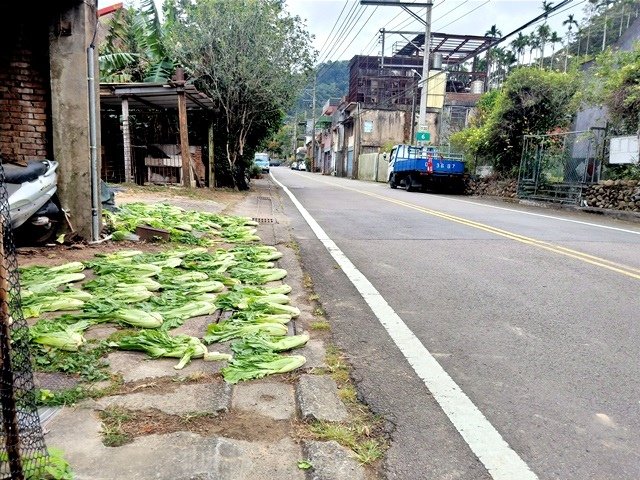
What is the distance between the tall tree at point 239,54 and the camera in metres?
17.5

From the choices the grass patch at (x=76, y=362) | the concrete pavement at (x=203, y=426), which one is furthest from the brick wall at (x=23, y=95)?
the concrete pavement at (x=203, y=426)

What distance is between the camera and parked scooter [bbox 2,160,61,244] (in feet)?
19.4

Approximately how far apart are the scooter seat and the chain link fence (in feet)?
12.8

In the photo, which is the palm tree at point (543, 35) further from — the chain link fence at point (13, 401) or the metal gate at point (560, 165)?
the chain link fence at point (13, 401)

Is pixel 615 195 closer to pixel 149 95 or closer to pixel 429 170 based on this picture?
pixel 429 170

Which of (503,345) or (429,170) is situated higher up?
(429,170)

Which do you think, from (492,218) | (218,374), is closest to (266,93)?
(492,218)

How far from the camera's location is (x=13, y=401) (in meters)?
1.97

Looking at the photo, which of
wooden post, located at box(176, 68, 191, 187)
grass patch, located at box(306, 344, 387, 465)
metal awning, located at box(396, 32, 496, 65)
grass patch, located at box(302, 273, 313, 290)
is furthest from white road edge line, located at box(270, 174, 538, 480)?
metal awning, located at box(396, 32, 496, 65)

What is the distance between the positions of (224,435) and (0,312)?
1.25m

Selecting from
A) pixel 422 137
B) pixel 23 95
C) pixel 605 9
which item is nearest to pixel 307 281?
pixel 23 95

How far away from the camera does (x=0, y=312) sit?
187cm

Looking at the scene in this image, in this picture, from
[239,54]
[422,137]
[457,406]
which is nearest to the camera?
[457,406]

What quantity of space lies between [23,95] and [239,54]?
11766 mm
